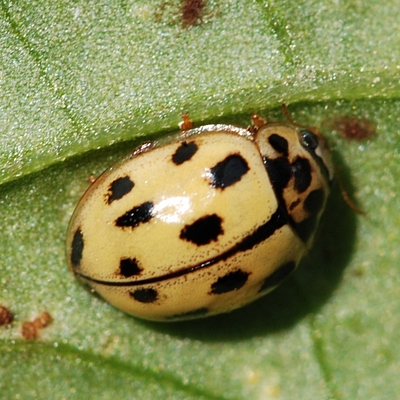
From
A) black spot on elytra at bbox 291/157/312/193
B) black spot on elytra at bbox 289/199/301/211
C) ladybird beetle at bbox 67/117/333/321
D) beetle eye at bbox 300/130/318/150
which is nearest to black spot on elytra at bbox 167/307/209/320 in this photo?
ladybird beetle at bbox 67/117/333/321

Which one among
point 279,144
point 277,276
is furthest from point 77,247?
point 279,144

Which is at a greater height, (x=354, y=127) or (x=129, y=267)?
(x=129, y=267)

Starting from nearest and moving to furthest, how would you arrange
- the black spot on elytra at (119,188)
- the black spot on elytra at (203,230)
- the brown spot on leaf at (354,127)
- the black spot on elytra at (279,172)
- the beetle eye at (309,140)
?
the black spot on elytra at (203,230)
the black spot on elytra at (119,188)
the black spot on elytra at (279,172)
the beetle eye at (309,140)
the brown spot on leaf at (354,127)

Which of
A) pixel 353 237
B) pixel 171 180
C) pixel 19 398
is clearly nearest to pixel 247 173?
pixel 171 180

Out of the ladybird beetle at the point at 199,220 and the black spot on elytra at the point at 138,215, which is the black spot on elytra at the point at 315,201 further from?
the black spot on elytra at the point at 138,215

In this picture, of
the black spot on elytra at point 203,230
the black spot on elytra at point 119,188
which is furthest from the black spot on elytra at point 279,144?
the black spot on elytra at point 119,188

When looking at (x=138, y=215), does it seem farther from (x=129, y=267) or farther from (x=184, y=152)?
(x=184, y=152)

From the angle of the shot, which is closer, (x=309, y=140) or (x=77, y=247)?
(x=77, y=247)

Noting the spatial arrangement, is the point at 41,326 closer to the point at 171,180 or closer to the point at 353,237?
the point at 171,180
